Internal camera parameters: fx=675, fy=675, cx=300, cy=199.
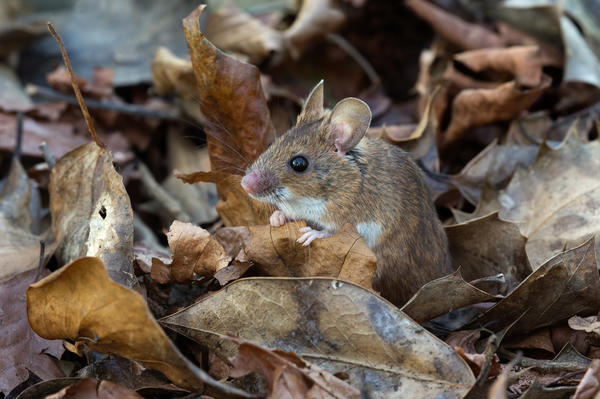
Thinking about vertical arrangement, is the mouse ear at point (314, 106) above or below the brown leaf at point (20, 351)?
above

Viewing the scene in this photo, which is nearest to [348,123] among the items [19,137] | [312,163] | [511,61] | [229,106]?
[312,163]

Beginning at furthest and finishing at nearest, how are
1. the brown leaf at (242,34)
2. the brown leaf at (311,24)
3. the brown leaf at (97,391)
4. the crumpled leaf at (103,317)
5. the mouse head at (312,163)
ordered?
the brown leaf at (311,24)
the brown leaf at (242,34)
the mouse head at (312,163)
the brown leaf at (97,391)
the crumpled leaf at (103,317)

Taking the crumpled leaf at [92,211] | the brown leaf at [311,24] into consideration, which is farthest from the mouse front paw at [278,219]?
the brown leaf at [311,24]

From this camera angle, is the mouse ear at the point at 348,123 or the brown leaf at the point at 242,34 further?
the brown leaf at the point at 242,34

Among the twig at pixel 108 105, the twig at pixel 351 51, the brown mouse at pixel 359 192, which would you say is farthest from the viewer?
the twig at pixel 351 51

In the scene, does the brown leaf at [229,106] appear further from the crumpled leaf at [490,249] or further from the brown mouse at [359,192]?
the crumpled leaf at [490,249]

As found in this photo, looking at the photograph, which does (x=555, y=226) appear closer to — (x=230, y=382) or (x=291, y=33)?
(x=230, y=382)
